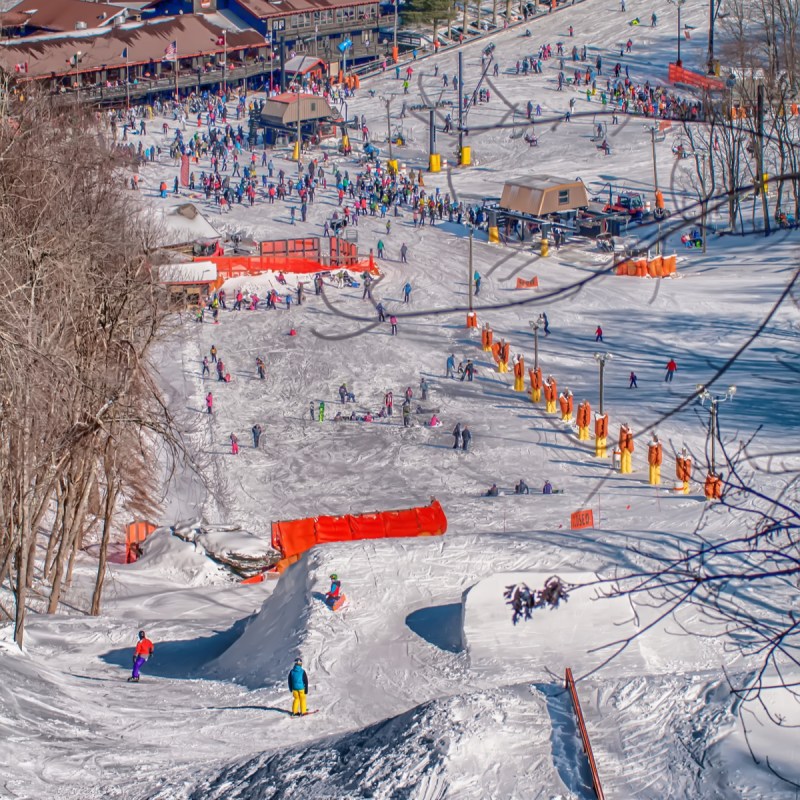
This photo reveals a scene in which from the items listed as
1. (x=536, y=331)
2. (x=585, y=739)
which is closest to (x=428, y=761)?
(x=585, y=739)

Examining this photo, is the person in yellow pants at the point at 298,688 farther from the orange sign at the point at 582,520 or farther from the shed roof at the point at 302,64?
the shed roof at the point at 302,64

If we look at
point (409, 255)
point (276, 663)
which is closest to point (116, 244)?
point (276, 663)

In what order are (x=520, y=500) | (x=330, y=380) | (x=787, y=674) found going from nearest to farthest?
(x=787, y=674)
(x=520, y=500)
(x=330, y=380)

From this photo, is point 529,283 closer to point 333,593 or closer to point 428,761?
point 333,593

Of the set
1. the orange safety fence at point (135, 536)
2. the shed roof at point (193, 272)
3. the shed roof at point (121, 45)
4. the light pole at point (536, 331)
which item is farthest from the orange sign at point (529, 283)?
the shed roof at point (121, 45)

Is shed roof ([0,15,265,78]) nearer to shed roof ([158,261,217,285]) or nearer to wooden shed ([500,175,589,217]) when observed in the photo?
shed roof ([158,261,217,285])

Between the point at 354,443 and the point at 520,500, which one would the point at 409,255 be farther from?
the point at 520,500
